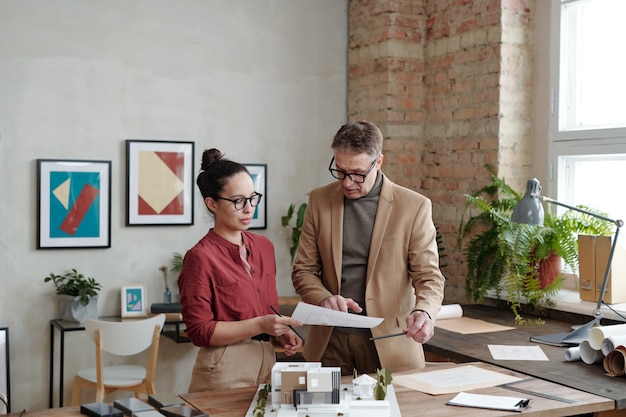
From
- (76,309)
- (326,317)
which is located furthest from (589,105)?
(76,309)

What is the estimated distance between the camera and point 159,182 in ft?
17.1

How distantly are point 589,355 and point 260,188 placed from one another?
2.84m

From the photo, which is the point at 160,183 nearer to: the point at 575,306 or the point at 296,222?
the point at 296,222

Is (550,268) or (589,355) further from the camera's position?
(550,268)

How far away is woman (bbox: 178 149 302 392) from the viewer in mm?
2736

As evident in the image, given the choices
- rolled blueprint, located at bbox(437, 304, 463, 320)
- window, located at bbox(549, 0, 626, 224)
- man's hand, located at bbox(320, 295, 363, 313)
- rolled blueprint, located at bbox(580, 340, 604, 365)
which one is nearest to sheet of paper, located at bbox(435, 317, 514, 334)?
rolled blueprint, located at bbox(437, 304, 463, 320)

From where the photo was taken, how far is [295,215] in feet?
18.7

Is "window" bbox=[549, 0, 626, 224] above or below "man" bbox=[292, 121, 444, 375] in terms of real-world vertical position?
above

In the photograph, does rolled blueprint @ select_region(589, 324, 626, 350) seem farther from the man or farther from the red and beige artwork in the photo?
the red and beige artwork

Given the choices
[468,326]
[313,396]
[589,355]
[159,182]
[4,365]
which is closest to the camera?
[313,396]

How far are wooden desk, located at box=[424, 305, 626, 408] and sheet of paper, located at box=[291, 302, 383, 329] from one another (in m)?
0.82

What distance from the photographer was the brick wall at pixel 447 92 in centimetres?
485

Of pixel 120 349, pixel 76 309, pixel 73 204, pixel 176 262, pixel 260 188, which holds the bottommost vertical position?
pixel 120 349

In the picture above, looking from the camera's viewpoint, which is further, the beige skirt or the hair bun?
the hair bun
